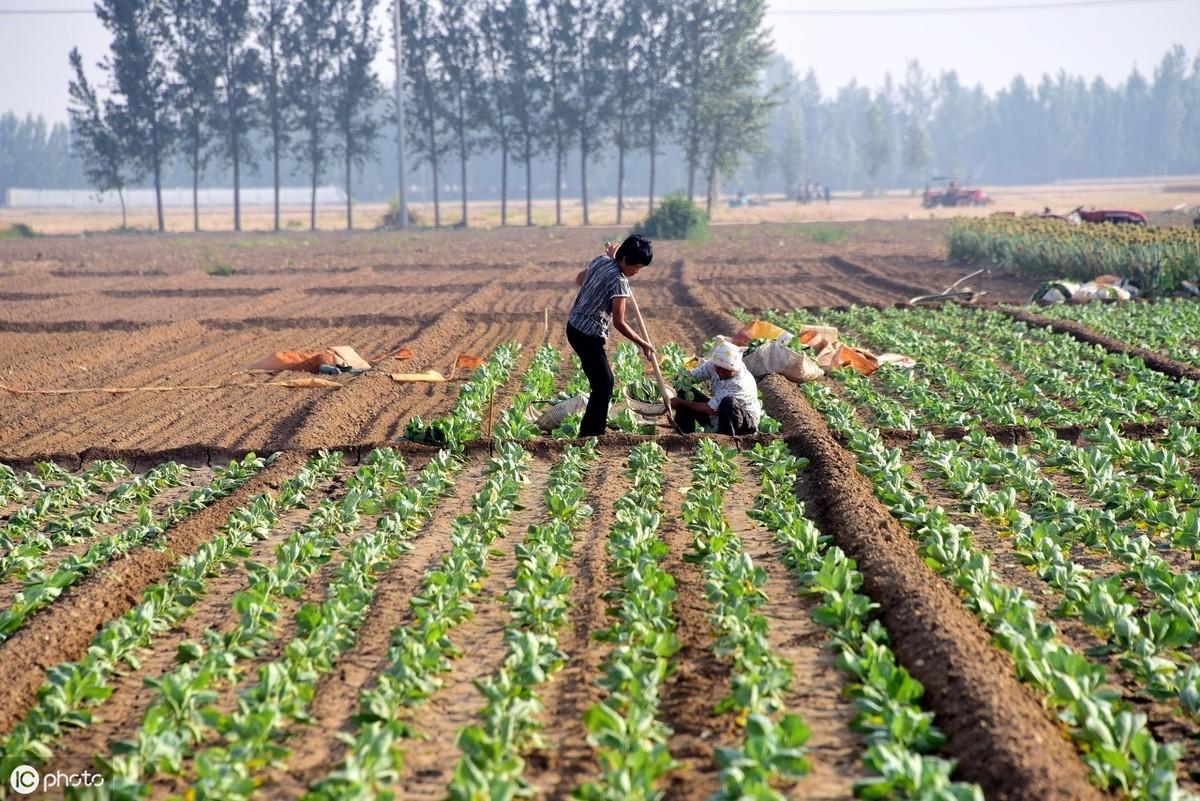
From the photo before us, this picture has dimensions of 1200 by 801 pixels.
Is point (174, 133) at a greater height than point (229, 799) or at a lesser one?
greater

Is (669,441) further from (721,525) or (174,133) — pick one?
(174,133)

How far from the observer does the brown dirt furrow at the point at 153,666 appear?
15.7 feet

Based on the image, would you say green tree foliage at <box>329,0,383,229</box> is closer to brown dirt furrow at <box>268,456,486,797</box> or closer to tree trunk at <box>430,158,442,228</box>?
tree trunk at <box>430,158,442,228</box>

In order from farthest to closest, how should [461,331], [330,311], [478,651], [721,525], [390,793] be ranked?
[330,311] → [461,331] → [721,525] → [478,651] → [390,793]

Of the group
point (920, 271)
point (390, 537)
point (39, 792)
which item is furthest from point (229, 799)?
point (920, 271)

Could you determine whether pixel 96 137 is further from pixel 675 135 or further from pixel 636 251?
pixel 636 251

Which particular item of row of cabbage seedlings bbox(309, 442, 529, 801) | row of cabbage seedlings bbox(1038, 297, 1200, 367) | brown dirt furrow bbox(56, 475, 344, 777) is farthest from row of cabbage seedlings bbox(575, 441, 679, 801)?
row of cabbage seedlings bbox(1038, 297, 1200, 367)

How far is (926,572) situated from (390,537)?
123 inches

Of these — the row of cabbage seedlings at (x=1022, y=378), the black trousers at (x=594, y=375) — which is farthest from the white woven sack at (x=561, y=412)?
the row of cabbage seedlings at (x=1022, y=378)

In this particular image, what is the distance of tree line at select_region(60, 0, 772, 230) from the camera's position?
198 feet

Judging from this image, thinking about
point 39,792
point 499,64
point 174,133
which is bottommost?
point 39,792

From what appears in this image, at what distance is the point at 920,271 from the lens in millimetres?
29109

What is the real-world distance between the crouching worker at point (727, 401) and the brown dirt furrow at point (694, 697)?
11.0 feet

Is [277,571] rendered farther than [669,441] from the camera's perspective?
No
